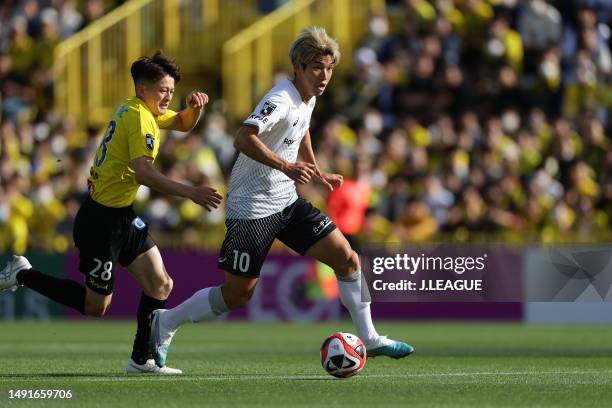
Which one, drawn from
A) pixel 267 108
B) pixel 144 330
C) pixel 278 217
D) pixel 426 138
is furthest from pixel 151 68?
pixel 426 138

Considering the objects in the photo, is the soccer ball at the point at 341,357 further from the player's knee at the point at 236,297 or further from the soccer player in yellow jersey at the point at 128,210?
the soccer player in yellow jersey at the point at 128,210

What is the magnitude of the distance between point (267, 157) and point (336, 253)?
41.9 inches

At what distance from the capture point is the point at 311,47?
1006 cm

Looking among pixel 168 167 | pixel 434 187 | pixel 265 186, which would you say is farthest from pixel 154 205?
pixel 265 186

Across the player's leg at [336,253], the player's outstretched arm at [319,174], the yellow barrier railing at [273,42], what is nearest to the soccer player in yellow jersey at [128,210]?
the player's outstretched arm at [319,174]

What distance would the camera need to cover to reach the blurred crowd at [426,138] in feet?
68.8

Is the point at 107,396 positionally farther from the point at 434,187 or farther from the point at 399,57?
the point at 399,57

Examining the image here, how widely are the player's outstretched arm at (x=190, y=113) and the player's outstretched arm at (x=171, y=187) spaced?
2.74ft

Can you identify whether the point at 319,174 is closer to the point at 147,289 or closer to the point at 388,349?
the point at 388,349

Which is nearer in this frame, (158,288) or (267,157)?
(267,157)

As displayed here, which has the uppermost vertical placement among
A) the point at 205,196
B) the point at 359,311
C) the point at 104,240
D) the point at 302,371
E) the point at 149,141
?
the point at 149,141

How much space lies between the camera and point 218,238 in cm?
2114

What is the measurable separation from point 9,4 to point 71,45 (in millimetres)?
1732
